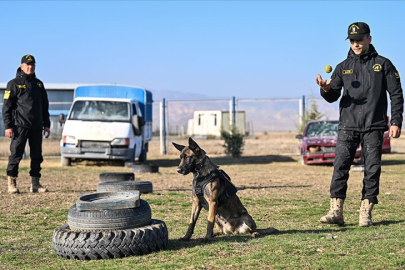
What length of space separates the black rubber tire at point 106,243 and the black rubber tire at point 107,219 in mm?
96

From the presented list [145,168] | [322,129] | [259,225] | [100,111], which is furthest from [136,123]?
[259,225]

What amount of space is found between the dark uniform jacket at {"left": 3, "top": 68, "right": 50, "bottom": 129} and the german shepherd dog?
504cm

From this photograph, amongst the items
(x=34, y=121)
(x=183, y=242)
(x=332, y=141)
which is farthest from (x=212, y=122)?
(x=183, y=242)

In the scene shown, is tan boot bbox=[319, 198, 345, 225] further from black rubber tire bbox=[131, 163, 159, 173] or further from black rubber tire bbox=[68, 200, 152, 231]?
black rubber tire bbox=[131, 163, 159, 173]

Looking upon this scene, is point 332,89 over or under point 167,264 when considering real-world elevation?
over

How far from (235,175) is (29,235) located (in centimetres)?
905

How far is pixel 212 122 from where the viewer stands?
2367 inches

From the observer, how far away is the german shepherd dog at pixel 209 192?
636cm

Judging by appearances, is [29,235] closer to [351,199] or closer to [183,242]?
[183,242]

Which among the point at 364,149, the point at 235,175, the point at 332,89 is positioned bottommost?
the point at 235,175

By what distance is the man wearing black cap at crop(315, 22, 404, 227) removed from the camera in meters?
7.30

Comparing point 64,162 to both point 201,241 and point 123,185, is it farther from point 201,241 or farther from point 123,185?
point 201,241

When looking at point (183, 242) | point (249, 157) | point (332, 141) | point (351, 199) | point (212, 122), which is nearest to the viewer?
point (183, 242)

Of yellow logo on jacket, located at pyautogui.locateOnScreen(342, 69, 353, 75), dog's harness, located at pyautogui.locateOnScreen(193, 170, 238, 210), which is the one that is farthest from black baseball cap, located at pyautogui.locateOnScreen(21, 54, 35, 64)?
yellow logo on jacket, located at pyautogui.locateOnScreen(342, 69, 353, 75)
